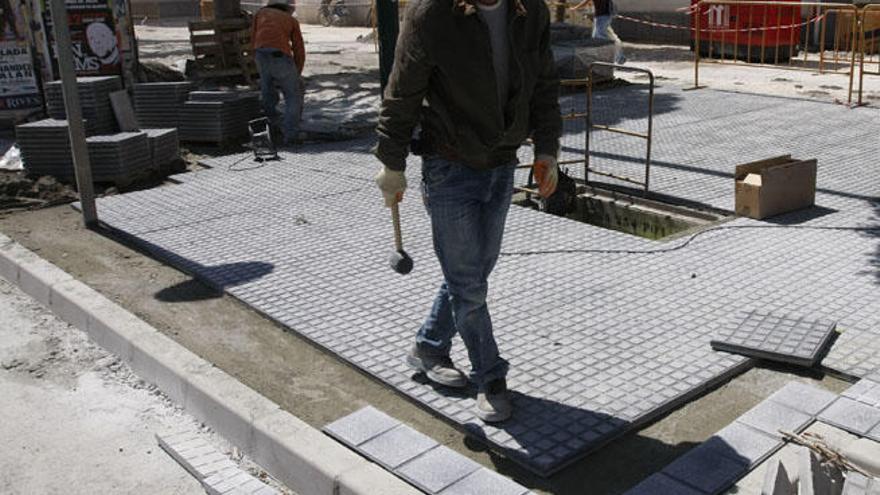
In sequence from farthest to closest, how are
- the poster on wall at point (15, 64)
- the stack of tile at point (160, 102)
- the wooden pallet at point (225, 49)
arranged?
1. the wooden pallet at point (225, 49)
2. the poster on wall at point (15, 64)
3. the stack of tile at point (160, 102)

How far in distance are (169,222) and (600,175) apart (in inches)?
153

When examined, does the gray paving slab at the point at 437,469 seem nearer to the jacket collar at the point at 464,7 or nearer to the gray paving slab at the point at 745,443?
the gray paving slab at the point at 745,443

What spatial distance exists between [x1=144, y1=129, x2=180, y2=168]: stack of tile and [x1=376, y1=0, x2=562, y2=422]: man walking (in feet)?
20.5

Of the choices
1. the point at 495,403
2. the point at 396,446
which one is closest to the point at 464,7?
the point at 495,403

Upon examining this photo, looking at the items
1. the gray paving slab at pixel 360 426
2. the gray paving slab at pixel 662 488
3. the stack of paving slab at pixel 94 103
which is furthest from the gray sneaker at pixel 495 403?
the stack of paving slab at pixel 94 103

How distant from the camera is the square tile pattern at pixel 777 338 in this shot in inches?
187

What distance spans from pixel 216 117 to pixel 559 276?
6094 millimetres

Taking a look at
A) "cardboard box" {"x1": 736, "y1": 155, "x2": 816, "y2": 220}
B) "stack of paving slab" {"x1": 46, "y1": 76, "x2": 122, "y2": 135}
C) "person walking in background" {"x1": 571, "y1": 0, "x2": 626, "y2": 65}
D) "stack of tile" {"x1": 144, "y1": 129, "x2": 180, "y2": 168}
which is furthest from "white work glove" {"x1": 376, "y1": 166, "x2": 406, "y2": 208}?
"person walking in background" {"x1": 571, "y1": 0, "x2": 626, "y2": 65}

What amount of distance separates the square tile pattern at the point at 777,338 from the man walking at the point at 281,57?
7.08 m

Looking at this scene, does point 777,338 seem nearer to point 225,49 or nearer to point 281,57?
point 281,57

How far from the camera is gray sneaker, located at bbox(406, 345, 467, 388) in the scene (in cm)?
457

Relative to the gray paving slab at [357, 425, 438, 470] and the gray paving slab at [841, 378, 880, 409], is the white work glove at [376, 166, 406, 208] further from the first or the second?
the gray paving slab at [841, 378, 880, 409]

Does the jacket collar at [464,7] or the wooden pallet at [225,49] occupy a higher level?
the jacket collar at [464,7]

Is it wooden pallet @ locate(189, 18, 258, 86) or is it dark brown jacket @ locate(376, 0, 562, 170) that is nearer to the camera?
dark brown jacket @ locate(376, 0, 562, 170)
